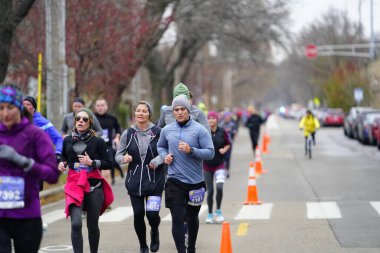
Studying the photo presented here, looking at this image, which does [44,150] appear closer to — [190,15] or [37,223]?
[37,223]

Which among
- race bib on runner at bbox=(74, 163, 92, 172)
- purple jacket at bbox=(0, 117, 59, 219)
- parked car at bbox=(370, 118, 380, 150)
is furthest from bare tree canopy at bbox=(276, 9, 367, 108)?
purple jacket at bbox=(0, 117, 59, 219)

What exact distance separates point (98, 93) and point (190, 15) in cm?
896

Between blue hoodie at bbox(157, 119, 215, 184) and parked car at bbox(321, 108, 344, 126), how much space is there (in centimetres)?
5747

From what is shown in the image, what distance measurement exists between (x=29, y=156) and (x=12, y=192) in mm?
279

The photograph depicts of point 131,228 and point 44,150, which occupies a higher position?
point 44,150

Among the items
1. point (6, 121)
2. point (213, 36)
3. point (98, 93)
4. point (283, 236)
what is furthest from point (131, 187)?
point (213, 36)

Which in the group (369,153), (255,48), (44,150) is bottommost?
(369,153)

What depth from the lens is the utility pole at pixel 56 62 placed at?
18.8m

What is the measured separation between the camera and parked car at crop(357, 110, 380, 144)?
3768 cm

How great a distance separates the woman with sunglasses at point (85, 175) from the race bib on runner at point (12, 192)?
2759mm

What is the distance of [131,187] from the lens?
30.9 ft

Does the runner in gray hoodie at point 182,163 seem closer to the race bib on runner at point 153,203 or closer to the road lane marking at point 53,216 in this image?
the race bib on runner at point 153,203

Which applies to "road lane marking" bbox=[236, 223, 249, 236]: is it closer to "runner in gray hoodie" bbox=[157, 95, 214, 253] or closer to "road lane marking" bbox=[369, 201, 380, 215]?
"road lane marking" bbox=[369, 201, 380, 215]

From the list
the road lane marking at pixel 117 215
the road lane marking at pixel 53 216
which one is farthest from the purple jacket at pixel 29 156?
the road lane marking at pixel 117 215
